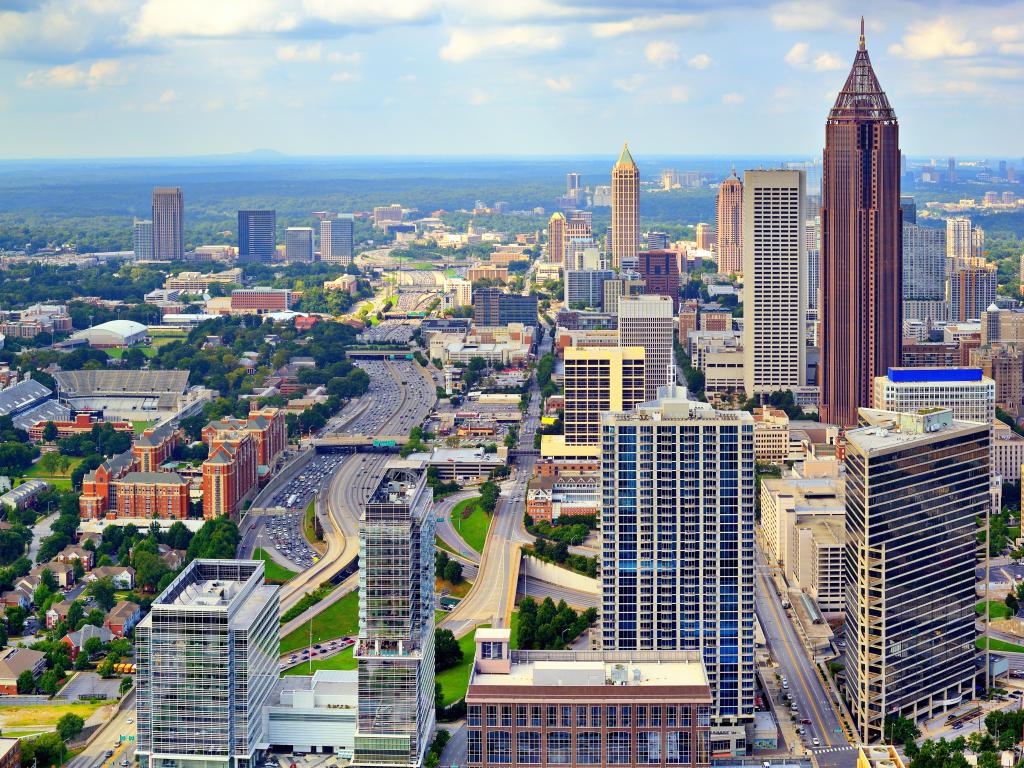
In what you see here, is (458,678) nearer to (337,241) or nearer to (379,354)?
(379,354)

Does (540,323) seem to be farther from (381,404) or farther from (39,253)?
(39,253)

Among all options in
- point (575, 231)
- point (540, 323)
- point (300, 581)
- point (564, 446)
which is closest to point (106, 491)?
point (300, 581)

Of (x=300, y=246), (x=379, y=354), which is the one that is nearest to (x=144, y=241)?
(x=300, y=246)

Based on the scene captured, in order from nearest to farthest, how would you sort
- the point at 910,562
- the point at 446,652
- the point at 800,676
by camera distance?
1. the point at 910,562
2. the point at 800,676
3. the point at 446,652

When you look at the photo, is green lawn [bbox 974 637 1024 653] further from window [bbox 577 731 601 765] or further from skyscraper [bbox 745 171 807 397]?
skyscraper [bbox 745 171 807 397]

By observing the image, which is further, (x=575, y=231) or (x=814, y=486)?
(x=575, y=231)

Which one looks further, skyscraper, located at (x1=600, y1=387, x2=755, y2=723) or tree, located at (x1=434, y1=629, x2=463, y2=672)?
tree, located at (x1=434, y1=629, x2=463, y2=672)

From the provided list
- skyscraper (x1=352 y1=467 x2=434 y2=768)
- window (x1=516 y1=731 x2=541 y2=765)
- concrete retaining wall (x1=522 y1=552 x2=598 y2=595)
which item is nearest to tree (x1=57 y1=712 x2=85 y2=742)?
skyscraper (x1=352 y1=467 x2=434 y2=768)
